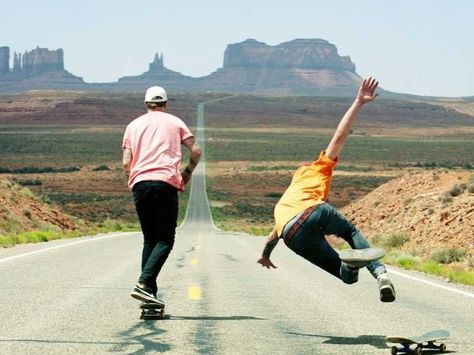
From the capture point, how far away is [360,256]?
716 cm

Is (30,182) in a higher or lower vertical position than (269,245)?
lower

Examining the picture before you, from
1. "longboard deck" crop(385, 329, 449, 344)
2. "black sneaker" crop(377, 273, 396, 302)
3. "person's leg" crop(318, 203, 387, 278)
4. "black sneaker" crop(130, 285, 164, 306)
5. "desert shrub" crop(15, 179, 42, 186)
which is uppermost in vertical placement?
"person's leg" crop(318, 203, 387, 278)

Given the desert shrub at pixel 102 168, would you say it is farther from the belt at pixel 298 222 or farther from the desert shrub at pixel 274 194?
the belt at pixel 298 222

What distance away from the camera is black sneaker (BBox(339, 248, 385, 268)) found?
23.5 feet

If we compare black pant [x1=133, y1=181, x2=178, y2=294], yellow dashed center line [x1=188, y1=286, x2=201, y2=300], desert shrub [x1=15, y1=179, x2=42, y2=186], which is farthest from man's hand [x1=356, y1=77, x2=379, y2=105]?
desert shrub [x1=15, y1=179, x2=42, y2=186]

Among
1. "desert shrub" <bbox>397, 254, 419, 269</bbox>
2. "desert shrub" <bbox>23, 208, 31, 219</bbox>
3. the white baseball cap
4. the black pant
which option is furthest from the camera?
"desert shrub" <bbox>23, 208, 31, 219</bbox>

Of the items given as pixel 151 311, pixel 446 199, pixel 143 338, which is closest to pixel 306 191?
pixel 143 338

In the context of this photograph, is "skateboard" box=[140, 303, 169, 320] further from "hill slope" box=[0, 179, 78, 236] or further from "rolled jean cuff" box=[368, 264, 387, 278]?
"hill slope" box=[0, 179, 78, 236]

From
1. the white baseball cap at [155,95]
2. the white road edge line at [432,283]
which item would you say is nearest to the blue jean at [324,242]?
the white baseball cap at [155,95]

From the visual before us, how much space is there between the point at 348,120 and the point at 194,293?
378cm

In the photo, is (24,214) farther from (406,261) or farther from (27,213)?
(406,261)

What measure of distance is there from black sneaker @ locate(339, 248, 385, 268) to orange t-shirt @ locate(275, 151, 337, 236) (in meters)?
0.53

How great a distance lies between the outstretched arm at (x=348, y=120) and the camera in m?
7.67

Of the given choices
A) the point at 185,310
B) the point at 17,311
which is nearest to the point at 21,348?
the point at 17,311
